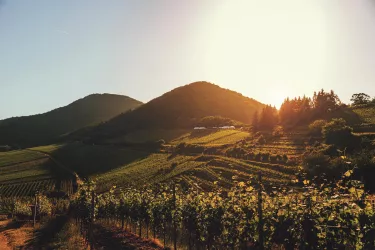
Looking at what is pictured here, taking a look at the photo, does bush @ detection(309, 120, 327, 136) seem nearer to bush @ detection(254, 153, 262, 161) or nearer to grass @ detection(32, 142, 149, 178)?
bush @ detection(254, 153, 262, 161)

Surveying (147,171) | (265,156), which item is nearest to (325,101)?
(265,156)

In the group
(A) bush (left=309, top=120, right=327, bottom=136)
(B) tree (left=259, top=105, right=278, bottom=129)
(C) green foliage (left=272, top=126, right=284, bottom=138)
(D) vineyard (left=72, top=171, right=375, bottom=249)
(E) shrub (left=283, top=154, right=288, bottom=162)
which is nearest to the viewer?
(D) vineyard (left=72, top=171, right=375, bottom=249)

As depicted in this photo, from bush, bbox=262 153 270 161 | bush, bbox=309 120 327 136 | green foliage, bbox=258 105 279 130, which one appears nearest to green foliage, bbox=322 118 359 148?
bush, bbox=309 120 327 136

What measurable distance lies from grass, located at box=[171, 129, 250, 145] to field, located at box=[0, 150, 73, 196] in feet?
148

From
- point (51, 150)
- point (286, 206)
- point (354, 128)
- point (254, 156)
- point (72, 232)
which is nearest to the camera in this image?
point (286, 206)

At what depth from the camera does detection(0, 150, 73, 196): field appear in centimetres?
7679

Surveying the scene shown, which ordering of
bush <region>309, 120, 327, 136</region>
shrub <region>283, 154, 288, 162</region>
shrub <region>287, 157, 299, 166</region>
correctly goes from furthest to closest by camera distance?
bush <region>309, 120, 327, 136</region> → shrub <region>283, 154, 288, 162</region> → shrub <region>287, 157, 299, 166</region>

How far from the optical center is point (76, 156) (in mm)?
115688

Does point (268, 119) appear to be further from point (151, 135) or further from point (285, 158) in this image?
point (285, 158)

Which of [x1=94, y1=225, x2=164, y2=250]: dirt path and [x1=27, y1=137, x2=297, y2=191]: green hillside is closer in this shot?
[x1=94, y1=225, x2=164, y2=250]: dirt path

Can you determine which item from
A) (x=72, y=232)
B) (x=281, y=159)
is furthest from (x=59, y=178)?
(x=72, y=232)

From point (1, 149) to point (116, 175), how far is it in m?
82.9

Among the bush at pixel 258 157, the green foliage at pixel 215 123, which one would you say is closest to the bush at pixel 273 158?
the bush at pixel 258 157

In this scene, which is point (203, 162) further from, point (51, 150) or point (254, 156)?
point (51, 150)
